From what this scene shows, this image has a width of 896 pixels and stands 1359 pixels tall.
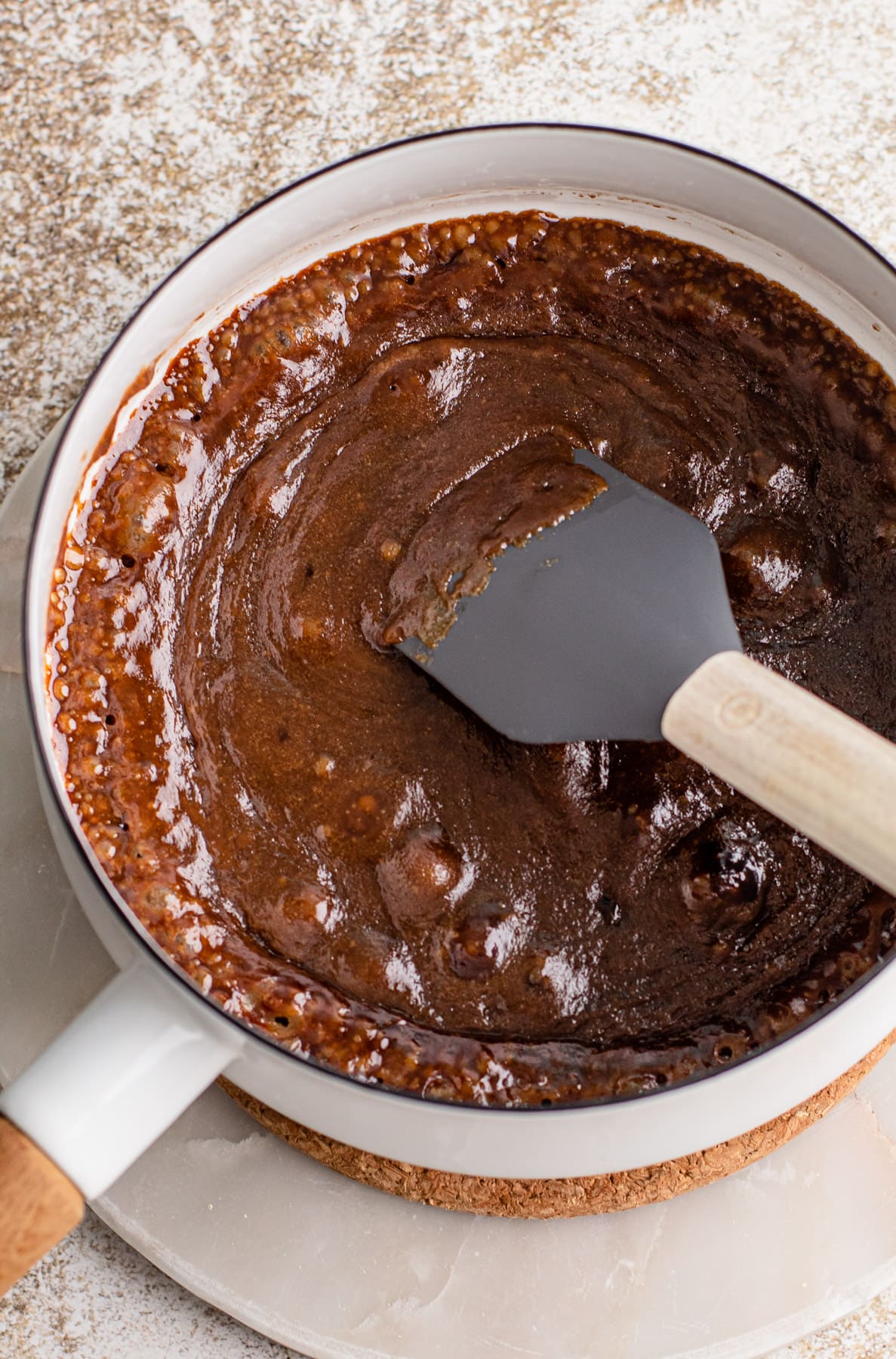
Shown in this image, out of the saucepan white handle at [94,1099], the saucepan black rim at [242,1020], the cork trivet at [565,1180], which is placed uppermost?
the saucepan black rim at [242,1020]

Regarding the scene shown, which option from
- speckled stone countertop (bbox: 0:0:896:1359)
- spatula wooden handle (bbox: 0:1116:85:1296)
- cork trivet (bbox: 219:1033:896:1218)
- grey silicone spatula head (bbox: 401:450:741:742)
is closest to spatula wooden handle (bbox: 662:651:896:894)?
grey silicone spatula head (bbox: 401:450:741:742)

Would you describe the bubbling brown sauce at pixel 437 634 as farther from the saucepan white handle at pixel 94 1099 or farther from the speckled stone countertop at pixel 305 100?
the speckled stone countertop at pixel 305 100

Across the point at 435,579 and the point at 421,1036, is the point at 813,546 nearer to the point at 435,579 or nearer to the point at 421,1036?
the point at 435,579

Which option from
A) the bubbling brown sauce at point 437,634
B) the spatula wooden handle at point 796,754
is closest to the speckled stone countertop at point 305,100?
the bubbling brown sauce at point 437,634

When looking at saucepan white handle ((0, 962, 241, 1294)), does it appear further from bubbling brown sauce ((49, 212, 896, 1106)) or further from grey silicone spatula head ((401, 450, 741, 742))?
grey silicone spatula head ((401, 450, 741, 742))

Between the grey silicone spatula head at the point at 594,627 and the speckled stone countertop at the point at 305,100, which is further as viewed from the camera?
the speckled stone countertop at the point at 305,100
